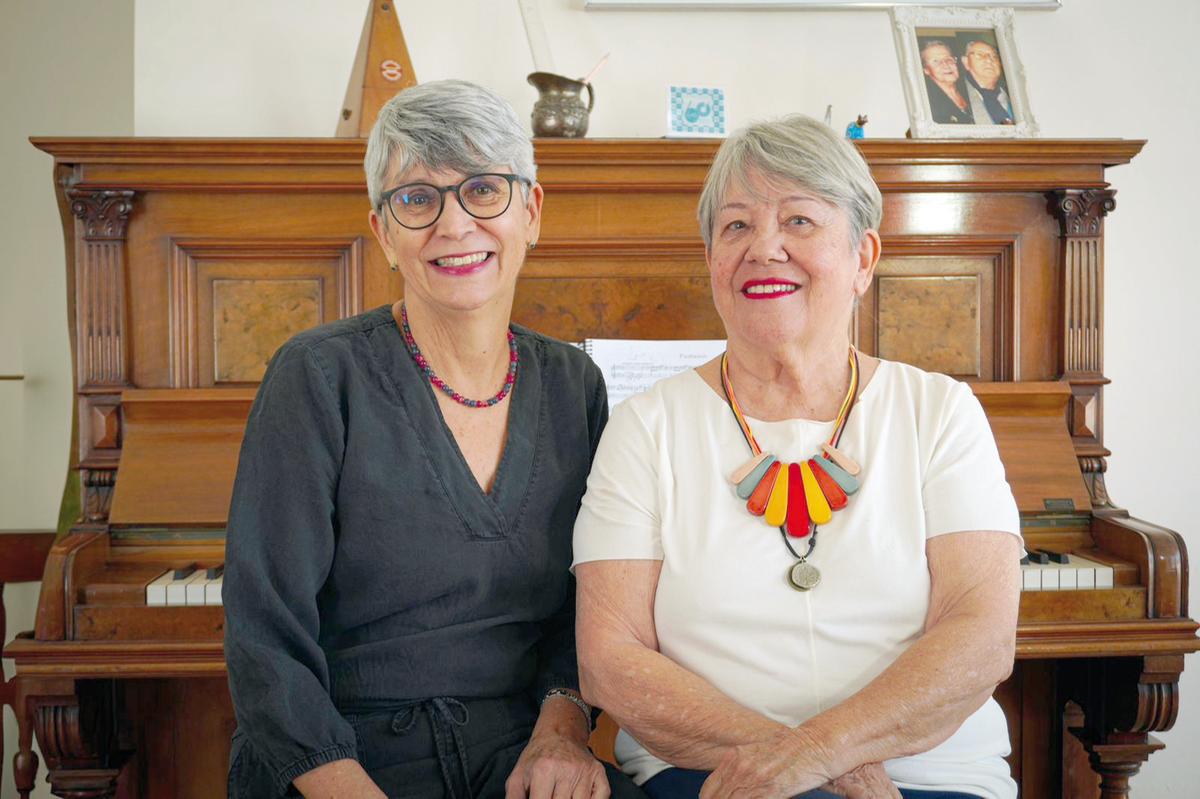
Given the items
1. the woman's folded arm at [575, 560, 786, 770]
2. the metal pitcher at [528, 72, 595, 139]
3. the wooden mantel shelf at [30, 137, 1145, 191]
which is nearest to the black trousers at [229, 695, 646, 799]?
the woman's folded arm at [575, 560, 786, 770]

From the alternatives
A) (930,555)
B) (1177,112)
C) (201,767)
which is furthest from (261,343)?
(1177,112)

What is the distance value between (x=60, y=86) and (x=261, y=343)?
1929mm

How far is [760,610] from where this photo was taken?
1.44 m

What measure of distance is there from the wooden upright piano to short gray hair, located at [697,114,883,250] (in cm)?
89

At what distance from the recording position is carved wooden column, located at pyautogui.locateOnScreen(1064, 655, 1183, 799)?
2262mm

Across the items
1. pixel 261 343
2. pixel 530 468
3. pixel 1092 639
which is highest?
pixel 261 343

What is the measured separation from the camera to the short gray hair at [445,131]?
152 cm

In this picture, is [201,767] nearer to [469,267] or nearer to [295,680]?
[295,680]

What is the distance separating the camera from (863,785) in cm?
132

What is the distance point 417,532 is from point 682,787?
52 cm

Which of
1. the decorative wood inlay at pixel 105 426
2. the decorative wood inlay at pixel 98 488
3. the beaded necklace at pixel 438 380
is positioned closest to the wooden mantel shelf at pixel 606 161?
the decorative wood inlay at pixel 105 426

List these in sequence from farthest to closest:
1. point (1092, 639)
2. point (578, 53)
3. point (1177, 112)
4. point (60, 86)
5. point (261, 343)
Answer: point (60, 86)
point (1177, 112)
point (578, 53)
point (261, 343)
point (1092, 639)

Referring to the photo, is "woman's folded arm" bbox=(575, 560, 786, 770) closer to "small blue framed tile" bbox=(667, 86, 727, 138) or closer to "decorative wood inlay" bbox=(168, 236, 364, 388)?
"decorative wood inlay" bbox=(168, 236, 364, 388)

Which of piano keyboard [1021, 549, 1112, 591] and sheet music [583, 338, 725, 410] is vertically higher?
sheet music [583, 338, 725, 410]
